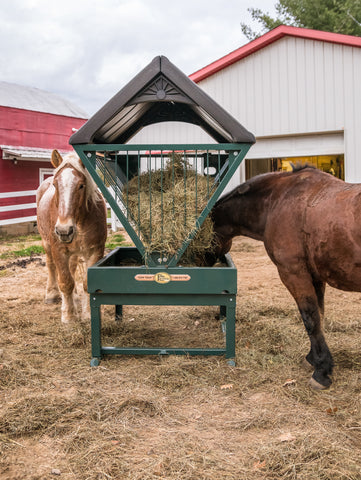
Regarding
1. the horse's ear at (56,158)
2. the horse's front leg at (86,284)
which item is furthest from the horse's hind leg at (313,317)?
the horse's ear at (56,158)

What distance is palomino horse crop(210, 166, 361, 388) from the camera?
115 inches

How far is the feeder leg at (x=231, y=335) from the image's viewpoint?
3499 mm

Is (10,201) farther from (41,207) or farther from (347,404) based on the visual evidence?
(347,404)

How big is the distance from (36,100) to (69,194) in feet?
56.9

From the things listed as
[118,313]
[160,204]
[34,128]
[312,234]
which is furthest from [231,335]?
[34,128]

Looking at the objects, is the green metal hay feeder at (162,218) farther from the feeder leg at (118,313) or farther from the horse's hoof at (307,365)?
the feeder leg at (118,313)

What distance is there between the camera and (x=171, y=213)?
11.7ft

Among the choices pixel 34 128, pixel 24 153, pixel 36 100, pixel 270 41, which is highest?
pixel 36 100

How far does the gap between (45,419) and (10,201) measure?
1235 cm

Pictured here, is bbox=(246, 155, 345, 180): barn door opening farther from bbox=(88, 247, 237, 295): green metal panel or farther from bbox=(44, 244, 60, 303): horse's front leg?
bbox=(88, 247, 237, 295): green metal panel

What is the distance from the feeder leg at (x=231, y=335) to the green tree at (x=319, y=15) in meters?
19.2

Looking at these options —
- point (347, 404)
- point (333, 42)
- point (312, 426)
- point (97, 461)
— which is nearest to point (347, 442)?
point (312, 426)

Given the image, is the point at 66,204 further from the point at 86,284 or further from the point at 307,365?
the point at 307,365

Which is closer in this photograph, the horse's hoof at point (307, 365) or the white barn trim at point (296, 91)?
the horse's hoof at point (307, 365)
